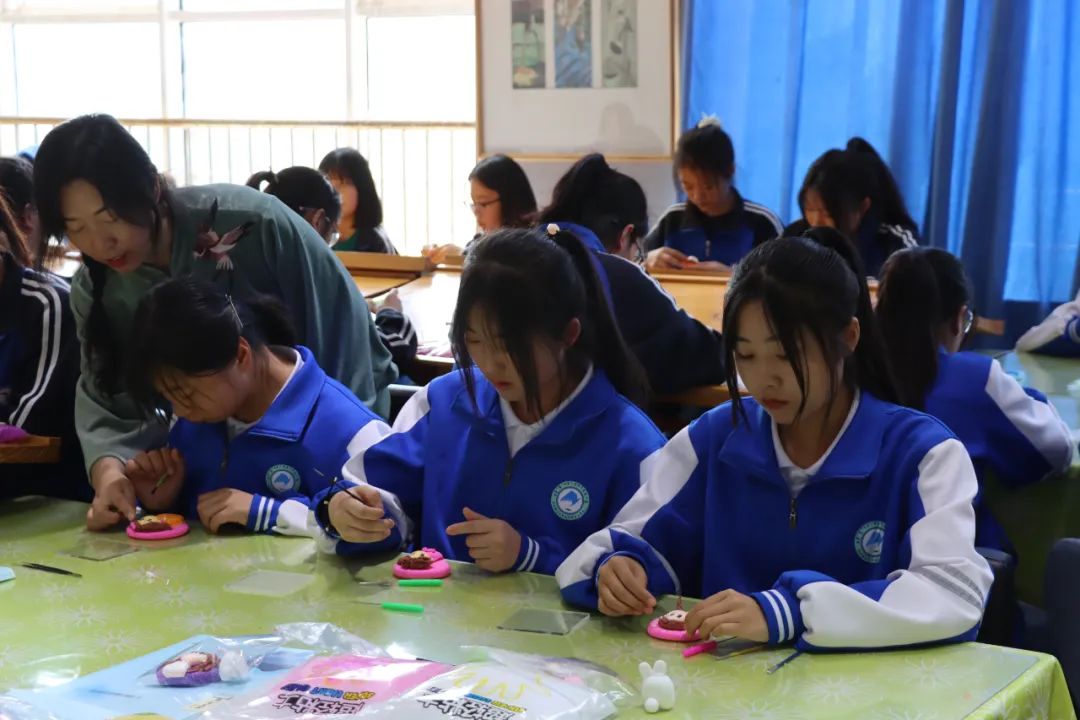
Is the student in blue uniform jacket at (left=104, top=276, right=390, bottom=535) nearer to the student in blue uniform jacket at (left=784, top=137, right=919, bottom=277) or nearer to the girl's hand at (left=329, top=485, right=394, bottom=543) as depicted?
the girl's hand at (left=329, top=485, right=394, bottom=543)

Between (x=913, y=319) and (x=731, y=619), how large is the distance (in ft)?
3.76

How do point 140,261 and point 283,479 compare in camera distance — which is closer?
point 283,479

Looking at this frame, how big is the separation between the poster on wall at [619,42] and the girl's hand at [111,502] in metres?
3.85

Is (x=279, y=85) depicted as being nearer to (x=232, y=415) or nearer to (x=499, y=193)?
(x=499, y=193)

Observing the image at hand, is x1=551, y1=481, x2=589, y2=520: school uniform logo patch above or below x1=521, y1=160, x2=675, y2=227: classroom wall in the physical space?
below

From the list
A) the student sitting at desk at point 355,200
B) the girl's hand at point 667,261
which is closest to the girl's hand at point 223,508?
the girl's hand at point 667,261

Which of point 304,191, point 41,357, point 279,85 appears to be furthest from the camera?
point 279,85

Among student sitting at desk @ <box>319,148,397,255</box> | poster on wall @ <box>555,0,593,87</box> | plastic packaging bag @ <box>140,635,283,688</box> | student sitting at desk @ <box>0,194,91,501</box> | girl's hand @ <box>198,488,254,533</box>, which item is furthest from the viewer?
poster on wall @ <box>555,0,593,87</box>

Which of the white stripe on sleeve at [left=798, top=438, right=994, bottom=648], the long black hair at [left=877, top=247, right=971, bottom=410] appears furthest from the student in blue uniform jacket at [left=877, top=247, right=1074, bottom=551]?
the white stripe on sleeve at [left=798, top=438, right=994, bottom=648]

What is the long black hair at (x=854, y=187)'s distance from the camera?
4031 mm

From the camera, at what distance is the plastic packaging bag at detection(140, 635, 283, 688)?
119cm

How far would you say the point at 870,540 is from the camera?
1.43 metres

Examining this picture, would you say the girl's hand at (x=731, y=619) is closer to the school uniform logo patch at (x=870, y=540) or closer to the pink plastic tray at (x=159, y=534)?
the school uniform logo patch at (x=870, y=540)

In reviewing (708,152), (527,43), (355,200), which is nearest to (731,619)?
(708,152)
